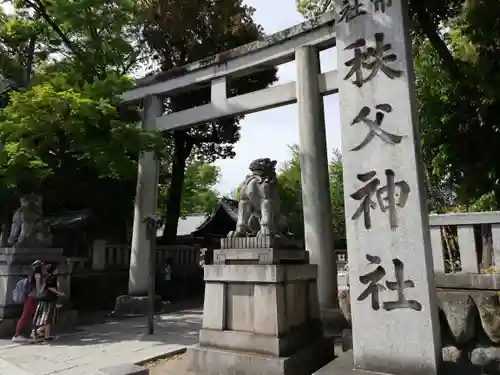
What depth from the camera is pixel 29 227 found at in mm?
8594

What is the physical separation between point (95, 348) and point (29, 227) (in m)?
3.21

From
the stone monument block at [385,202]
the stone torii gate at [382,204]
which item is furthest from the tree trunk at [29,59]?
the stone monument block at [385,202]

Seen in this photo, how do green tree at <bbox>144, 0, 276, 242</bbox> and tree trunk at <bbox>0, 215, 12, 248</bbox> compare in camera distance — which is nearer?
tree trunk at <bbox>0, 215, 12, 248</bbox>

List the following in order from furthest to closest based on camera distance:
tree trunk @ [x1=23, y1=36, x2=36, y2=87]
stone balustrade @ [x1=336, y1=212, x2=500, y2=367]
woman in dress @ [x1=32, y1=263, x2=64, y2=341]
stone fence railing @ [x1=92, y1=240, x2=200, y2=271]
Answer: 1. stone fence railing @ [x1=92, y1=240, x2=200, y2=271]
2. tree trunk @ [x1=23, y1=36, x2=36, y2=87]
3. woman in dress @ [x1=32, y1=263, x2=64, y2=341]
4. stone balustrade @ [x1=336, y1=212, x2=500, y2=367]

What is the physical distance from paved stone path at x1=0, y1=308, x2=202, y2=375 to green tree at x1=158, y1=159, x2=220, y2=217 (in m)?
15.6

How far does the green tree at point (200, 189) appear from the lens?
25.1 metres

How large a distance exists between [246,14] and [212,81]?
20.1 ft

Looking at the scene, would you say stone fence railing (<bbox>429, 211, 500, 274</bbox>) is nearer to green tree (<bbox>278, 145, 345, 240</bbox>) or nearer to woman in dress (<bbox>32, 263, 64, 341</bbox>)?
woman in dress (<bbox>32, 263, 64, 341</bbox>)

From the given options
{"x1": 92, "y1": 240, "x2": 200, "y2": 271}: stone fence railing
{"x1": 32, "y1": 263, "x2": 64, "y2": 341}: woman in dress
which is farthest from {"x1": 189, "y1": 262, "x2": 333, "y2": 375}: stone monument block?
{"x1": 92, "y1": 240, "x2": 200, "y2": 271}: stone fence railing

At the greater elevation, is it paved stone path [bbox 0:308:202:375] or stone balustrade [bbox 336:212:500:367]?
stone balustrade [bbox 336:212:500:367]

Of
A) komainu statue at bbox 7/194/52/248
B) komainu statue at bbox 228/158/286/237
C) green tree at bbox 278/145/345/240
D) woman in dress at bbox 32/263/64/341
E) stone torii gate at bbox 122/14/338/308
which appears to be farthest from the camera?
green tree at bbox 278/145/345/240

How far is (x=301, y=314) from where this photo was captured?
18.4 feet

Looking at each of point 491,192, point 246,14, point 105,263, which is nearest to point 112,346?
point 105,263

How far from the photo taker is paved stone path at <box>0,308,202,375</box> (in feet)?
18.9
